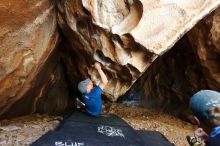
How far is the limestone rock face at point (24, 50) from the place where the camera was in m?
2.22

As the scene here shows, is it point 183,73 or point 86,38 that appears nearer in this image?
point 86,38

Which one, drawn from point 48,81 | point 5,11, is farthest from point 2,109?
point 5,11

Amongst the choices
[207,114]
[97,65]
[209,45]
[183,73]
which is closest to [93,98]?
[97,65]

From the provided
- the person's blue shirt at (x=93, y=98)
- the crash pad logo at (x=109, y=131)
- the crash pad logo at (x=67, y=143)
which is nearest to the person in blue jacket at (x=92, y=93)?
the person's blue shirt at (x=93, y=98)

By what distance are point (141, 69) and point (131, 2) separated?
473 mm

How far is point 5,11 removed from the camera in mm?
2127

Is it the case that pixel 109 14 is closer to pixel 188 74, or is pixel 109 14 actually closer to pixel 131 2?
pixel 131 2

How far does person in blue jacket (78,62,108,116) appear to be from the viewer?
2.69 meters

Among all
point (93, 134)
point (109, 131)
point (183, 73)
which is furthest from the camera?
point (183, 73)

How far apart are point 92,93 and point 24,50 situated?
0.57 metres

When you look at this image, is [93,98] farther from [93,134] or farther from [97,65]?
[93,134]

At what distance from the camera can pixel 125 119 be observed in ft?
9.91

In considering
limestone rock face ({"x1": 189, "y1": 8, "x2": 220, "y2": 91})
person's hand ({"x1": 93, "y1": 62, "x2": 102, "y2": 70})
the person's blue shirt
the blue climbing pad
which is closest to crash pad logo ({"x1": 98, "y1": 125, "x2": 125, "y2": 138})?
the blue climbing pad

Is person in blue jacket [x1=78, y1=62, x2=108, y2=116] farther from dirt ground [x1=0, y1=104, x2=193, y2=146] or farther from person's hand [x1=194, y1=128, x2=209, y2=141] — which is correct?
person's hand [x1=194, y1=128, x2=209, y2=141]
